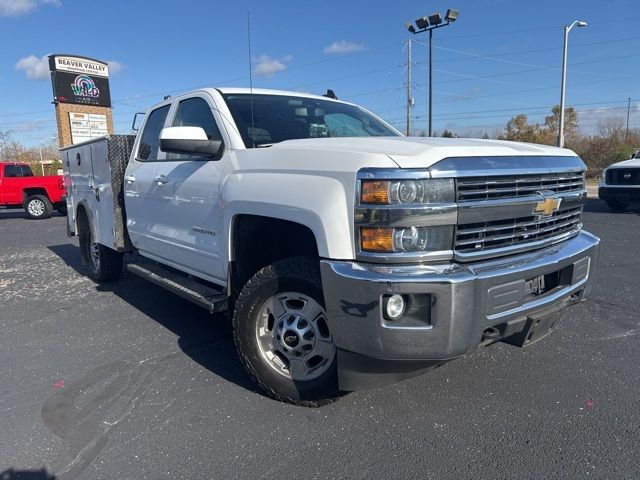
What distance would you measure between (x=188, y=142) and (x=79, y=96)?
1879 centimetres

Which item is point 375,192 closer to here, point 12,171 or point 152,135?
point 152,135

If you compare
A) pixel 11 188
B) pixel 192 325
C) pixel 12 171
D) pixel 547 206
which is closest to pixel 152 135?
Answer: pixel 192 325

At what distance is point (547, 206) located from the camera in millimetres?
2885

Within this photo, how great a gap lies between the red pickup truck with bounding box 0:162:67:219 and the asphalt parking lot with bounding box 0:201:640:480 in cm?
1276

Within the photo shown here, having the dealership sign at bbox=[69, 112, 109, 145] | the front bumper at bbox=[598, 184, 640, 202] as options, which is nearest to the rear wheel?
the dealership sign at bbox=[69, 112, 109, 145]

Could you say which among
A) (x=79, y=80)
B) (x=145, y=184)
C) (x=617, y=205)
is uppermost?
(x=79, y=80)

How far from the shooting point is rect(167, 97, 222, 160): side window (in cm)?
379

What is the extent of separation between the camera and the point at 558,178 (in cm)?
303

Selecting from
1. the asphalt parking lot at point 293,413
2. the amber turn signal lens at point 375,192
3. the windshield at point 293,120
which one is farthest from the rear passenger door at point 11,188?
the amber turn signal lens at point 375,192

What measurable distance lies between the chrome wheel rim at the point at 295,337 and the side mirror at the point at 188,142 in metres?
1.16

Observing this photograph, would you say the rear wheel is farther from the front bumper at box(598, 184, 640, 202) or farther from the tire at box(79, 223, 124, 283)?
the front bumper at box(598, 184, 640, 202)

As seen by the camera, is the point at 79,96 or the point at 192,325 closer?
the point at 192,325

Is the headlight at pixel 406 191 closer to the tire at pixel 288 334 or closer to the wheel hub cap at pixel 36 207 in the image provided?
the tire at pixel 288 334

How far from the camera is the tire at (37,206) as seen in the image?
51.8 feet
